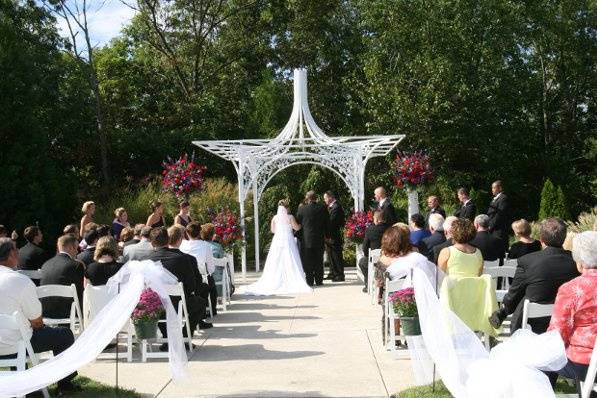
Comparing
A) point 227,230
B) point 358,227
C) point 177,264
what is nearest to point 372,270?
point 358,227

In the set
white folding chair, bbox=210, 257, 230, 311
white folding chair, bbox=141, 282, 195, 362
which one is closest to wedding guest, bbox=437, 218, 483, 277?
white folding chair, bbox=141, 282, 195, 362

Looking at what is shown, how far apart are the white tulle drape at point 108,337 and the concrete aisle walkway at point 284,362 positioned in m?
0.46

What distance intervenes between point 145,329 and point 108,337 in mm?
2287

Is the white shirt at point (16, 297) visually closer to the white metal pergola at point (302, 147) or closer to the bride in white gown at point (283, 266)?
the bride in white gown at point (283, 266)

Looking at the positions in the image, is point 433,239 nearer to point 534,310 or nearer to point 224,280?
point 224,280

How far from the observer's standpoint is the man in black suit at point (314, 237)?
15664mm

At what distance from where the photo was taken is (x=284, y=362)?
322 inches

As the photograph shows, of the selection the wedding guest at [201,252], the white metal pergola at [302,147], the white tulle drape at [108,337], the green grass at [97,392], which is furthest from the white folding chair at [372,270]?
the green grass at [97,392]

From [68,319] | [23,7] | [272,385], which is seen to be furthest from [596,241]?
[23,7]

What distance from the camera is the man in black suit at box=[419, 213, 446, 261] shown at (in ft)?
35.4

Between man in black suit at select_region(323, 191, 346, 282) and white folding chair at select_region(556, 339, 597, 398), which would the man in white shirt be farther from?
man in black suit at select_region(323, 191, 346, 282)

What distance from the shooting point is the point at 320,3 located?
3058 centimetres

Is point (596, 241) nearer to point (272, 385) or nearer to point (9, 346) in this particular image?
point (272, 385)

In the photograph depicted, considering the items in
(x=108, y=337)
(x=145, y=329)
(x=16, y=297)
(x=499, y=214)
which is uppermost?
(x=499, y=214)
